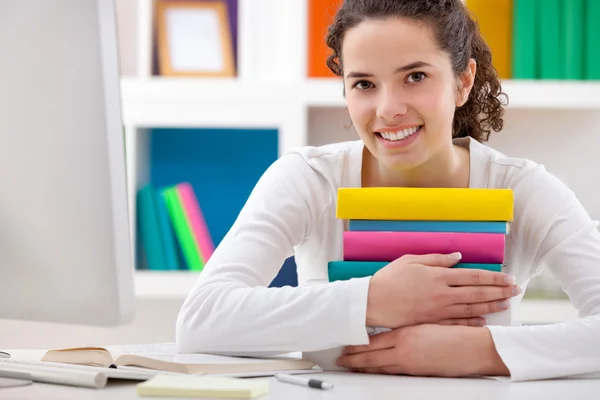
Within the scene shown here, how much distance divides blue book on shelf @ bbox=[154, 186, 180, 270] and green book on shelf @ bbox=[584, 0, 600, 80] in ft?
4.77

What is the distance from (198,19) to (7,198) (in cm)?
205

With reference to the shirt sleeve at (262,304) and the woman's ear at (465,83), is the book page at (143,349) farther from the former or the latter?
the woman's ear at (465,83)

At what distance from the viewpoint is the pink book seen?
131cm

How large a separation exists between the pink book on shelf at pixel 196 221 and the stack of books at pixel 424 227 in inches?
57.7

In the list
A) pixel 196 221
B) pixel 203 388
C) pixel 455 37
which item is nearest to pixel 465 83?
pixel 455 37

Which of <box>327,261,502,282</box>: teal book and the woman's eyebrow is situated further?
the woman's eyebrow

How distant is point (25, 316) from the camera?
0.92 m

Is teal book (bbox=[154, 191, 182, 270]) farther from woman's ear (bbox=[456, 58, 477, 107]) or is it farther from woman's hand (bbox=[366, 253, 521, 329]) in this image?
woman's hand (bbox=[366, 253, 521, 329])

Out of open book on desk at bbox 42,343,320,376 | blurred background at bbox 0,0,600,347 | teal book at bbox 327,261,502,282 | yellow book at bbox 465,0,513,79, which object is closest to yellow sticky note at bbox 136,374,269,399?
open book on desk at bbox 42,343,320,376

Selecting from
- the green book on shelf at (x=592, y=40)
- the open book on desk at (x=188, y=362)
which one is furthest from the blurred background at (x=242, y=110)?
the open book on desk at (x=188, y=362)

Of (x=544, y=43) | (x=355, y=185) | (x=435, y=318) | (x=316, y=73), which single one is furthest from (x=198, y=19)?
(x=435, y=318)

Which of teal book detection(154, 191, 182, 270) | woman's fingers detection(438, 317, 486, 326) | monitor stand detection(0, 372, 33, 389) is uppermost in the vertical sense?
monitor stand detection(0, 372, 33, 389)

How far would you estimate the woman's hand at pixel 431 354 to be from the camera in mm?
1211

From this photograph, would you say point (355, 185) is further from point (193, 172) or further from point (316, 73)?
point (193, 172)
